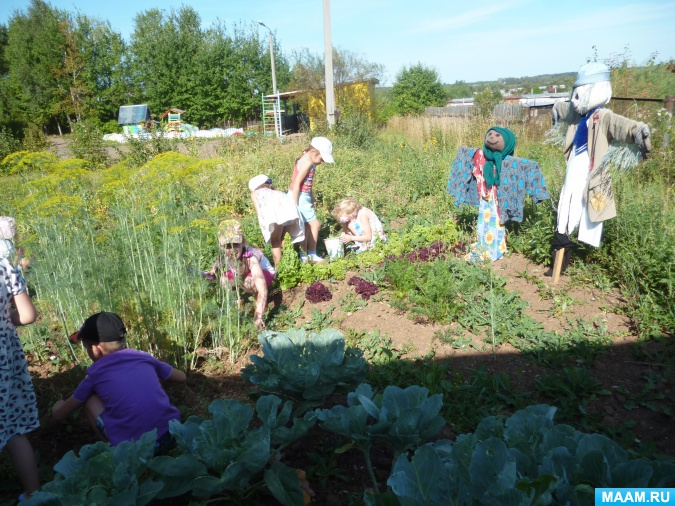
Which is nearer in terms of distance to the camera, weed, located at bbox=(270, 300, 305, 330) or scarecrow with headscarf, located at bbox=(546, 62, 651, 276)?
scarecrow with headscarf, located at bbox=(546, 62, 651, 276)

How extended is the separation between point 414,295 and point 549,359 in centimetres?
124

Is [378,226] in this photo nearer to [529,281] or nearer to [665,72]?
[529,281]

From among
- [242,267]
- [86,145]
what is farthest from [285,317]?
[86,145]

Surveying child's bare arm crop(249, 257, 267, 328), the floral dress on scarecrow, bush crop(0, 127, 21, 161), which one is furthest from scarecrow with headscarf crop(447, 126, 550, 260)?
bush crop(0, 127, 21, 161)

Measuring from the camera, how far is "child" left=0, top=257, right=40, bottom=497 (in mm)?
2201

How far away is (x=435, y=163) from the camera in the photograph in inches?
351

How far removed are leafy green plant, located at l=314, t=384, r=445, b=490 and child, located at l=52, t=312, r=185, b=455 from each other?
0.91m

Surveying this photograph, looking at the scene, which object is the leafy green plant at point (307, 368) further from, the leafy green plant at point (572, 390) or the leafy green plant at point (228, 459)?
the leafy green plant at point (572, 390)

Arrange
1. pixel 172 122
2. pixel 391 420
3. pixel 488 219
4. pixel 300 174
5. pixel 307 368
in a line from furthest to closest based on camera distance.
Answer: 1. pixel 172 122
2. pixel 300 174
3. pixel 488 219
4. pixel 307 368
5. pixel 391 420

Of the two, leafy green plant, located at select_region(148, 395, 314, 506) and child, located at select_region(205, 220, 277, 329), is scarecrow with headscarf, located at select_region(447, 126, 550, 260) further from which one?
leafy green plant, located at select_region(148, 395, 314, 506)

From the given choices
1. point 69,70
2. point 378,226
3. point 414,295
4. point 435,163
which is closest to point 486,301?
point 414,295

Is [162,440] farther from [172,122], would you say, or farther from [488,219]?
[172,122]

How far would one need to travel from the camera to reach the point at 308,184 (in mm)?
5473

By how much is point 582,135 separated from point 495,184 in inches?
38.5
